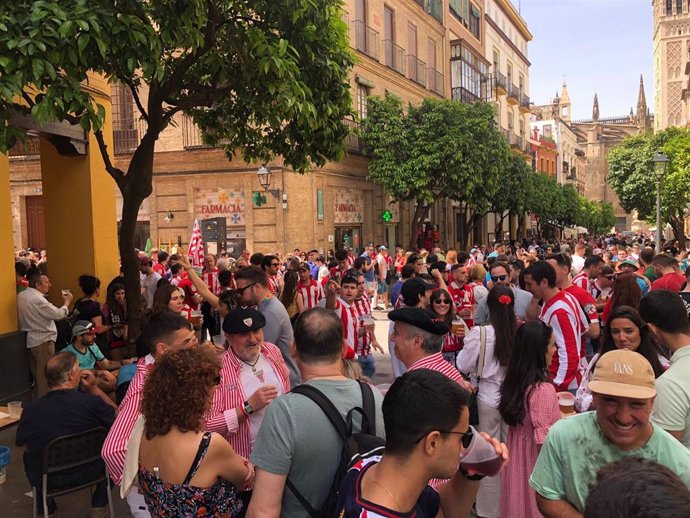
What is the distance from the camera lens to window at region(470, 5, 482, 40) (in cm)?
3528

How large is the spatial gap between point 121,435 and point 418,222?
22.5 m

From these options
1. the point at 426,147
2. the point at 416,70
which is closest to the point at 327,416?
the point at 426,147

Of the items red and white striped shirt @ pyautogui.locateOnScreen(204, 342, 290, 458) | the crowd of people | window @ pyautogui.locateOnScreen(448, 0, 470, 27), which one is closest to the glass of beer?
the crowd of people

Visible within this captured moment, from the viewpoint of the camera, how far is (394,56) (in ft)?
84.3

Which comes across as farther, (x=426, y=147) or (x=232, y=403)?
(x=426, y=147)

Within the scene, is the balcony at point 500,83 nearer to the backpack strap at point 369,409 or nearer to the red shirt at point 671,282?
the red shirt at point 671,282

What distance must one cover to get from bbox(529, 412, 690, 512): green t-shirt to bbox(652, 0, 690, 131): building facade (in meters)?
97.0

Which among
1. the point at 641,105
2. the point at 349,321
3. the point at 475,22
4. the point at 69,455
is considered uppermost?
the point at 641,105

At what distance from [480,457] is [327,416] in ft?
2.31

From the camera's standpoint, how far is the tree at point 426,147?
22.4 metres

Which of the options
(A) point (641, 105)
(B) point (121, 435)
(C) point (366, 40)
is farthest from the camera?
(A) point (641, 105)

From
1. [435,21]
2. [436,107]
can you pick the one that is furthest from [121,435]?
[435,21]

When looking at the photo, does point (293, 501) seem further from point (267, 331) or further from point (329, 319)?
point (267, 331)

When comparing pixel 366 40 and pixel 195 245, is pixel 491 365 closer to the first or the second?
pixel 195 245
